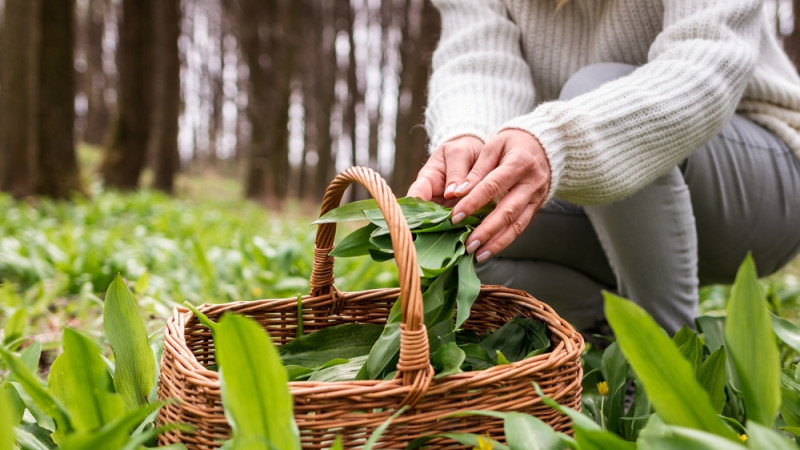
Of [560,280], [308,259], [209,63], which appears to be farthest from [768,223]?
[209,63]

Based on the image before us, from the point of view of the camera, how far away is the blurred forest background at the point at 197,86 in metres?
5.25

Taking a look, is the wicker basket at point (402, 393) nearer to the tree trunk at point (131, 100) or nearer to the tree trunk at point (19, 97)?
the tree trunk at point (19, 97)

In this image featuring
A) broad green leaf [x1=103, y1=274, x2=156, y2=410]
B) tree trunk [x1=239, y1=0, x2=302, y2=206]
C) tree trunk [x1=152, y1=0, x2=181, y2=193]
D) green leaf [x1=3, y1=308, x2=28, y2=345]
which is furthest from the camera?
tree trunk [x1=239, y1=0, x2=302, y2=206]

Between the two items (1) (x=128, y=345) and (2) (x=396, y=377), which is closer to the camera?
(2) (x=396, y=377)

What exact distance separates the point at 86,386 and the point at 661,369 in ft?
2.54

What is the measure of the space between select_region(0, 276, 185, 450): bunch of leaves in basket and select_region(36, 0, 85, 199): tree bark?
15.3ft

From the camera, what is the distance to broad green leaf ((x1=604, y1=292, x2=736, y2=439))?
79 cm

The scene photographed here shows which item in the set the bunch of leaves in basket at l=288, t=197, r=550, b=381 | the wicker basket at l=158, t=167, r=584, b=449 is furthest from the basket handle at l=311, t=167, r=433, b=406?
the bunch of leaves in basket at l=288, t=197, r=550, b=381

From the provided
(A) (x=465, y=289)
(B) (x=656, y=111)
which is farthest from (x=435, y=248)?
(B) (x=656, y=111)

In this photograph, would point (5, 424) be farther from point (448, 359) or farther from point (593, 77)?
point (593, 77)

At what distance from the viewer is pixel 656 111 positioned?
49.9 inches

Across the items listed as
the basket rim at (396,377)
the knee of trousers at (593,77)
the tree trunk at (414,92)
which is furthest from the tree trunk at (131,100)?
the basket rim at (396,377)

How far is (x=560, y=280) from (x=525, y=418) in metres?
1.02

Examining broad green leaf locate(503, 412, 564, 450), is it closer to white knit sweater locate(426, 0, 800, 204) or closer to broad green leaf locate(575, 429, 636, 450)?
broad green leaf locate(575, 429, 636, 450)
